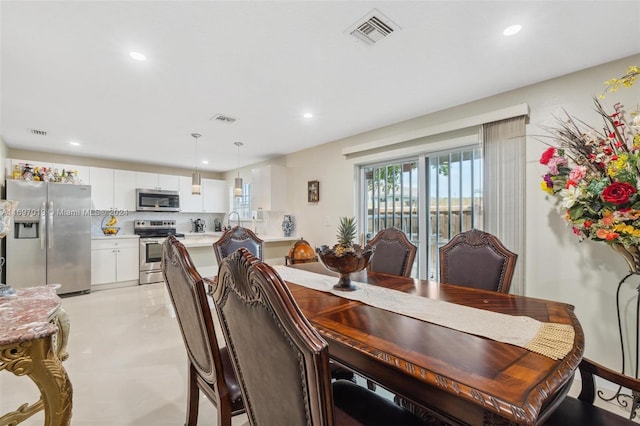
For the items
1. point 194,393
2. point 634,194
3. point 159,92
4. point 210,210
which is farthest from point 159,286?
point 634,194

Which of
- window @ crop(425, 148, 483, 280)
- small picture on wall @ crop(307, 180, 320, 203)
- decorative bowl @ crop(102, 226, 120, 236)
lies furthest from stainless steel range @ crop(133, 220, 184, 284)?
window @ crop(425, 148, 483, 280)

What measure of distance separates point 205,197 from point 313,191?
3211mm

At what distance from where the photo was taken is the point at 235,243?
2.77 metres

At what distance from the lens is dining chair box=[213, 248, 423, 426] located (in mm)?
601

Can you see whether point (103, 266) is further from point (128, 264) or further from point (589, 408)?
point (589, 408)

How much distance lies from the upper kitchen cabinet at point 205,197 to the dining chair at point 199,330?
534cm

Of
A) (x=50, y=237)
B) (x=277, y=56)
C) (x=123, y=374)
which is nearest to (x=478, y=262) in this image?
(x=277, y=56)

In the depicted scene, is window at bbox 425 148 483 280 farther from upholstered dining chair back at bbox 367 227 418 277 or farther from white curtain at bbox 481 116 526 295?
upholstered dining chair back at bbox 367 227 418 277

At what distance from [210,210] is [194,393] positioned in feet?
18.3

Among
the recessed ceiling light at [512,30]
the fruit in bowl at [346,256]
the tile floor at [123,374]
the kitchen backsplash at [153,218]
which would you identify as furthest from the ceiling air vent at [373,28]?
the kitchen backsplash at [153,218]

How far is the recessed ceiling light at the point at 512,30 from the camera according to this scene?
5.78 feet

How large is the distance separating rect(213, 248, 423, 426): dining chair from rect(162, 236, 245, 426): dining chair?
24cm

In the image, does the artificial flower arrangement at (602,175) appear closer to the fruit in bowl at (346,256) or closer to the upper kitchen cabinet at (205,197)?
the fruit in bowl at (346,256)

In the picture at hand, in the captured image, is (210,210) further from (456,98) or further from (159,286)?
(456,98)
